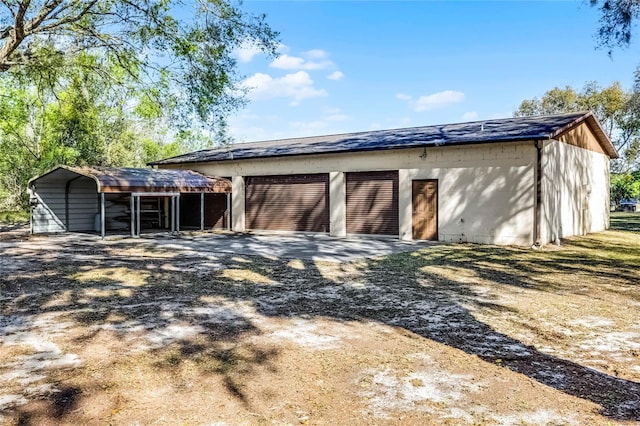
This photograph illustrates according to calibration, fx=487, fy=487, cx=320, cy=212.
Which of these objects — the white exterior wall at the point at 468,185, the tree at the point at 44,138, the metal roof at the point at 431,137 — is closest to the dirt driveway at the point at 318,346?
the white exterior wall at the point at 468,185

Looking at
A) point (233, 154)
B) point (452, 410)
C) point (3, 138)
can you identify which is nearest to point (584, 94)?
point (233, 154)

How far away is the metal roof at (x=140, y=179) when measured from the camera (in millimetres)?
15734

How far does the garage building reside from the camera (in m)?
13.9

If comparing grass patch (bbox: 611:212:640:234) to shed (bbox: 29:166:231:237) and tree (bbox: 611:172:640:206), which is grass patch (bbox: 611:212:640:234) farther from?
shed (bbox: 29:166:231:237)

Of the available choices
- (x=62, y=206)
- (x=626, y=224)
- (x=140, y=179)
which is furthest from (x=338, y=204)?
(x=626, y=224)

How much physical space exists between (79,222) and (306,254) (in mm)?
11895

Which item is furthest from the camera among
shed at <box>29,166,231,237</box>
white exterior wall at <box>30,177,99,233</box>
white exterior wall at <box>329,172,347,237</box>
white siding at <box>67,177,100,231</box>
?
white siding at <box>67,177,100,231</box>

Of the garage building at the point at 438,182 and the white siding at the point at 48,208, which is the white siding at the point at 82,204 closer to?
the white siding at the point at 48,208

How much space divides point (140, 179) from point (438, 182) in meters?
10.1

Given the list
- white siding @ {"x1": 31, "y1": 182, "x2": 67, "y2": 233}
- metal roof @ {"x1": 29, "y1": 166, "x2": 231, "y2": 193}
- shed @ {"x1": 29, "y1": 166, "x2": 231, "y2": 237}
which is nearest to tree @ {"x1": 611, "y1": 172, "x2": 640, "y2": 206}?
shed @ {"x1": 29, "y1": 166, "x2": 231, "y2": 237}

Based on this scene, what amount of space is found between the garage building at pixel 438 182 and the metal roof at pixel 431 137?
2.1 inches

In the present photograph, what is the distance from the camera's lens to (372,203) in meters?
16.6

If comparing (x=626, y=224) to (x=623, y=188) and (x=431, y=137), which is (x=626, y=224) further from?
(x=623, y=188)

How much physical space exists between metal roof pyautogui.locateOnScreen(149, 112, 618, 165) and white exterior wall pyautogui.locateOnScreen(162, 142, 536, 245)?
13.1 inches
